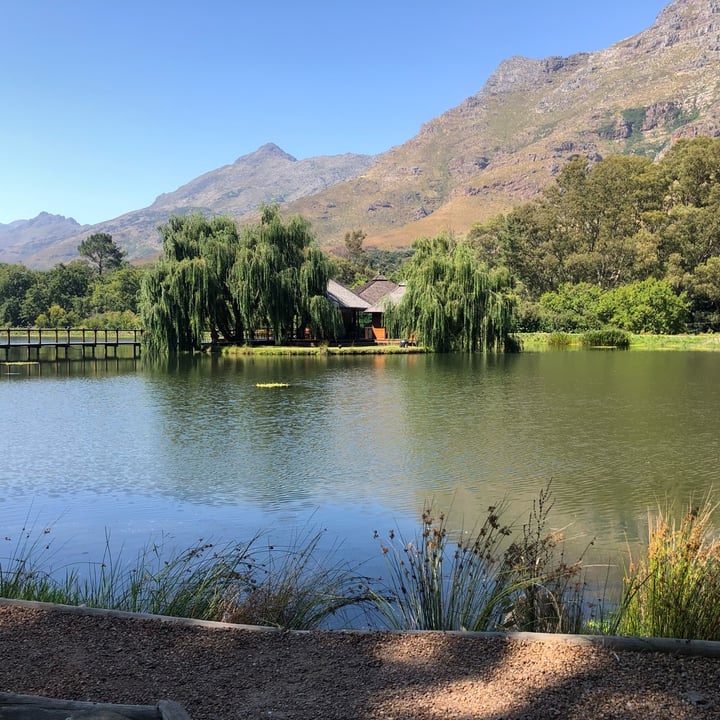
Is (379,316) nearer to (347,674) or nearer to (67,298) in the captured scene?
(347,674)

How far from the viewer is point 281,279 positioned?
39.7 metres

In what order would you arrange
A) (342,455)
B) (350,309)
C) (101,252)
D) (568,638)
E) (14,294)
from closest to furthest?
(568,638), (342,455), (350,309), (14,294), (101,252)

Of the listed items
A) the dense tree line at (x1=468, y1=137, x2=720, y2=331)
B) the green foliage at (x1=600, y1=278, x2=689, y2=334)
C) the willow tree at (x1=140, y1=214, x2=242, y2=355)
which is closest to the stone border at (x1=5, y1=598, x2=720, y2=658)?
the willow tree at (x1=140, y1=214, x2=242, y2=355)

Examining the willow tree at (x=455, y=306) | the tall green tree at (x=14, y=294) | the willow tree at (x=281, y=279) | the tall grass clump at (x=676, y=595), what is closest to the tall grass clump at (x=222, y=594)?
the tall grass clump at (x=676, y=595)

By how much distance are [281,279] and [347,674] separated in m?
36.6

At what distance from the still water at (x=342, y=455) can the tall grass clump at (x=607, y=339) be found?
72.7 feet

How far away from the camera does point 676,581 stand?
437 centimetres

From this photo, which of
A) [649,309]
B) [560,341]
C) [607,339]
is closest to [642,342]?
[607,339]

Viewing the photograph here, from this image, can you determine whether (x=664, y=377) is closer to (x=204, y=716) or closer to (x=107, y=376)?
(x=107, y=376)

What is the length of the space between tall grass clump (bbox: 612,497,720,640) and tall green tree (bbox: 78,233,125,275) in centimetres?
13828

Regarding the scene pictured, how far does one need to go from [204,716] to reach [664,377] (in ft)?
87.4

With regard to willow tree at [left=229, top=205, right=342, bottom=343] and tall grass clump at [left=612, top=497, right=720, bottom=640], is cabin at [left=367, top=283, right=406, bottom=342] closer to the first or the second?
willow tree at [left=229, top=205, right=342, bottom=343]

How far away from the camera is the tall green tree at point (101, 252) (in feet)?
441

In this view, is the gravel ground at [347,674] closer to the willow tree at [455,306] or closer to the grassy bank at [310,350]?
the grassy bank at [310,350]
